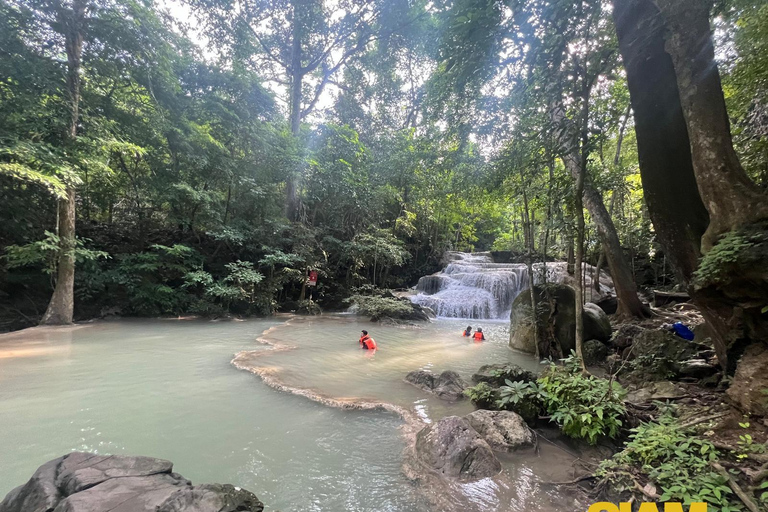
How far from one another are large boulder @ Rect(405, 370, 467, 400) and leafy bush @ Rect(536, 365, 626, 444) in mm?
1440

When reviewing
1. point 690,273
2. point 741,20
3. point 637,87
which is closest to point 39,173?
point 637,87

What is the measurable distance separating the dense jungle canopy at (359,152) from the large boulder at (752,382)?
214mm

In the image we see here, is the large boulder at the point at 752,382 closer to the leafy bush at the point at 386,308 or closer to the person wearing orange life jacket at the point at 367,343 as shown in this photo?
the person wearing orange life jacket at the point at 367,343

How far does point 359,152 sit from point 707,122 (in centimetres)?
1377

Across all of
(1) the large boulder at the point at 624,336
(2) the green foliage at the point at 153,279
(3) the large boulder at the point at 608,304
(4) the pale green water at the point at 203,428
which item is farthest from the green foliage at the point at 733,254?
(2) the green foliage at the point at 153,279

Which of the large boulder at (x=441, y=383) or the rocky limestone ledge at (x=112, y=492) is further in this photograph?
the large boulder at (x=441, y=383)

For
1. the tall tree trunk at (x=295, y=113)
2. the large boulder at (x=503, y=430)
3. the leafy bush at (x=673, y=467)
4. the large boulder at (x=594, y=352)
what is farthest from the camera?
the tall tree trunk at (x=295, y=113)

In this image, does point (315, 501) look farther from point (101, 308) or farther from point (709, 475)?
point (101, 308)

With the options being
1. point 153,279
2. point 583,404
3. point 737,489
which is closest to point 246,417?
point 583,404

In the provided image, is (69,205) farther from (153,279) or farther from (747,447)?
(747,447)

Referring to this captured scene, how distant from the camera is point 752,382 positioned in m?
3.04

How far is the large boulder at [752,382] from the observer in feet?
9.51

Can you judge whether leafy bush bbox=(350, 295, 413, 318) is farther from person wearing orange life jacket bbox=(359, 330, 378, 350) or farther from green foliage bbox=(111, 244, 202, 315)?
green foliage bbox=(111, 244, 202, 315)

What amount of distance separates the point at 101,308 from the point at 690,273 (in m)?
15.5
